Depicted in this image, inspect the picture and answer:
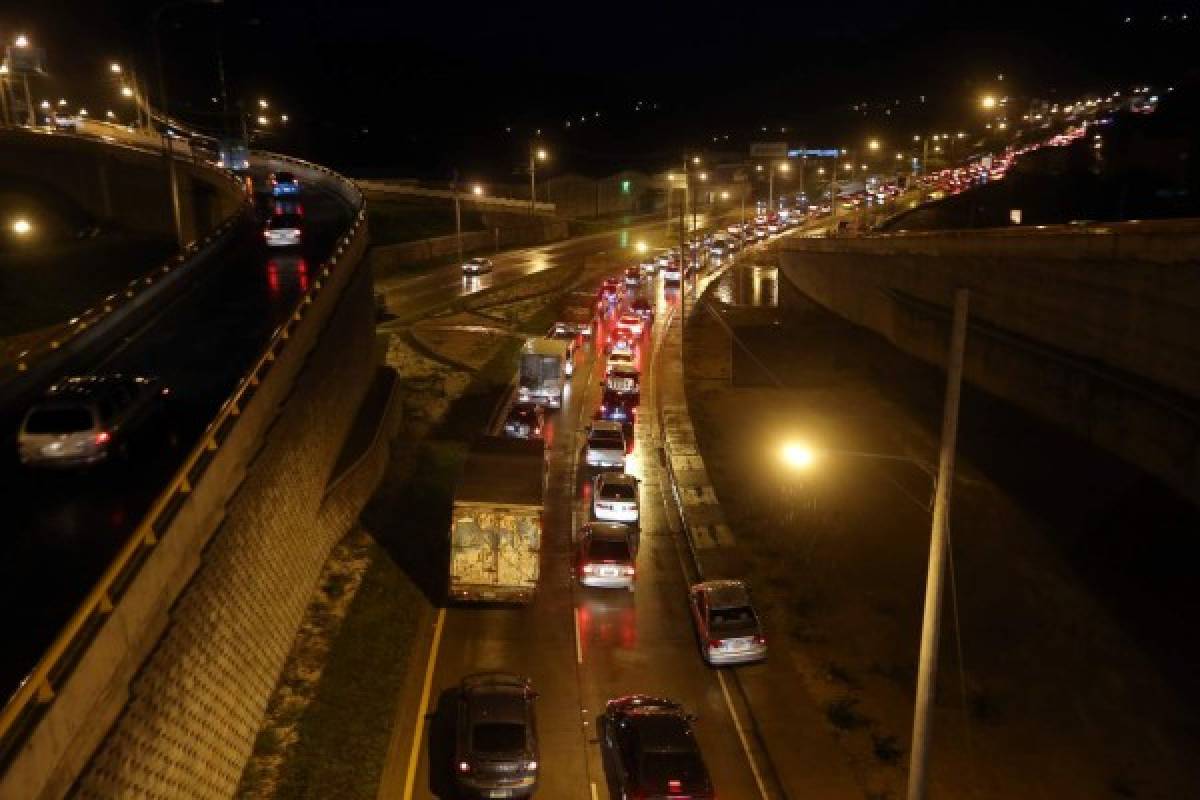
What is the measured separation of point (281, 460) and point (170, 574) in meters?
7.55

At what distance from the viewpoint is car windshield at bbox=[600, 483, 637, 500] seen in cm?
2989

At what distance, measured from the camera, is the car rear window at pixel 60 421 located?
19.2 metres

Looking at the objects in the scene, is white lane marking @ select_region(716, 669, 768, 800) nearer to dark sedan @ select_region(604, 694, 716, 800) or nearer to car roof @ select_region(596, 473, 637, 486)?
dark sedan @ select_region(604, 694, 716, 800)

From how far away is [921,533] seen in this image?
3134cm

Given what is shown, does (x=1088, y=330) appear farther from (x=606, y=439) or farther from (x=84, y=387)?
(x=84, y=387)

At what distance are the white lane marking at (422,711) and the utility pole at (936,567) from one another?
8.72 meters

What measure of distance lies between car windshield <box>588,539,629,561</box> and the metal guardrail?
9451mm

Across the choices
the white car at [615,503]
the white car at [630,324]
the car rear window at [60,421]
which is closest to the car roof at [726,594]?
the white car at [615,503]

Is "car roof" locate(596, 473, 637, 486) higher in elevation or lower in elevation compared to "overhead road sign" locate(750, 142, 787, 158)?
lower

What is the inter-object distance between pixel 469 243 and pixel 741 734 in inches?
2597

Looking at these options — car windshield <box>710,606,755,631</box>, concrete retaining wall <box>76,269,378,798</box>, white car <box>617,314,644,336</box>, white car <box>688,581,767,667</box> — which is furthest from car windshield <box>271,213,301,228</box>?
car windshield <box>710,606,755,631</box>

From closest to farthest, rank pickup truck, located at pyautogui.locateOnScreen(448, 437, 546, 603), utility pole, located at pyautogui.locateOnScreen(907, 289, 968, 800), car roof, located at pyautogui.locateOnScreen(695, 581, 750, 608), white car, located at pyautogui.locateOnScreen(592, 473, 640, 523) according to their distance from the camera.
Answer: utility pole, located at pyautogui.locateOnScreen(907, 289, 968, 800) < car roof, located at pyautogui.locateOnScreen(695, 581, 750, 608) < pickup truck, located at pyautogui.locateOnScreen(448, 437, 546, 603) < white car, located at pyautogui.locateOnScreen(592, 473, 640, 523)

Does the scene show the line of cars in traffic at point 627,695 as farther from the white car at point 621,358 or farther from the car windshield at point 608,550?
the white car at point 621,358

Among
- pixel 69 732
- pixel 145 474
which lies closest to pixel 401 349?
pixel 145 474
